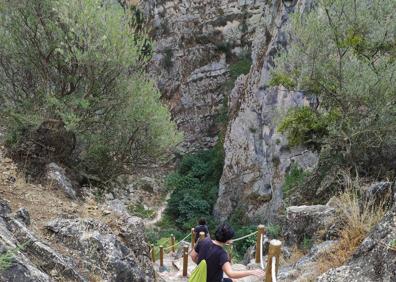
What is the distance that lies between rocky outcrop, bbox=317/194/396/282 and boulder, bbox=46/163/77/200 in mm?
5683

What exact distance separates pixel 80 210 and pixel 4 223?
212 centimetres

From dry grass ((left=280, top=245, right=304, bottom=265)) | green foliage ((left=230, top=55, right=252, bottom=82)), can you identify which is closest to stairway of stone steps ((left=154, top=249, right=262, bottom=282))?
dry grass ((left=280, top=245, right=304, bottom=265))

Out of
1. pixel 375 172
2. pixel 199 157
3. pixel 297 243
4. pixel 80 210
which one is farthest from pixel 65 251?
pixel 199 157

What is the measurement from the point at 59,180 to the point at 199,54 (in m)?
28.0

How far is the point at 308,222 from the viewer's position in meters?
7.75

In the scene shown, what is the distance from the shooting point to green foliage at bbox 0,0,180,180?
8.83 m

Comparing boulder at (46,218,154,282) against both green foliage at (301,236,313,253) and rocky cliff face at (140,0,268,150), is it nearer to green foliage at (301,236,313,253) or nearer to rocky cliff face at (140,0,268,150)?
green foliage at (301,236,313,253)

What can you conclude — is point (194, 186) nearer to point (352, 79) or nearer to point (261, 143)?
point (261, 143)

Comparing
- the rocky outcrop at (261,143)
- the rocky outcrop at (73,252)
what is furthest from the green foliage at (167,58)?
the rocky outcrop at (73,252)

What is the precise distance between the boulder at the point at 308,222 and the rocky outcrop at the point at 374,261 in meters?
2.32

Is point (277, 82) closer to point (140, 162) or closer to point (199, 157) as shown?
point (140, 162)

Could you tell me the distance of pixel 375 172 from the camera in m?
8.96

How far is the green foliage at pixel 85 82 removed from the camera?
883 cm

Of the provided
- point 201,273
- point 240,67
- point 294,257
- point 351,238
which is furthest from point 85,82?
point 240,67
